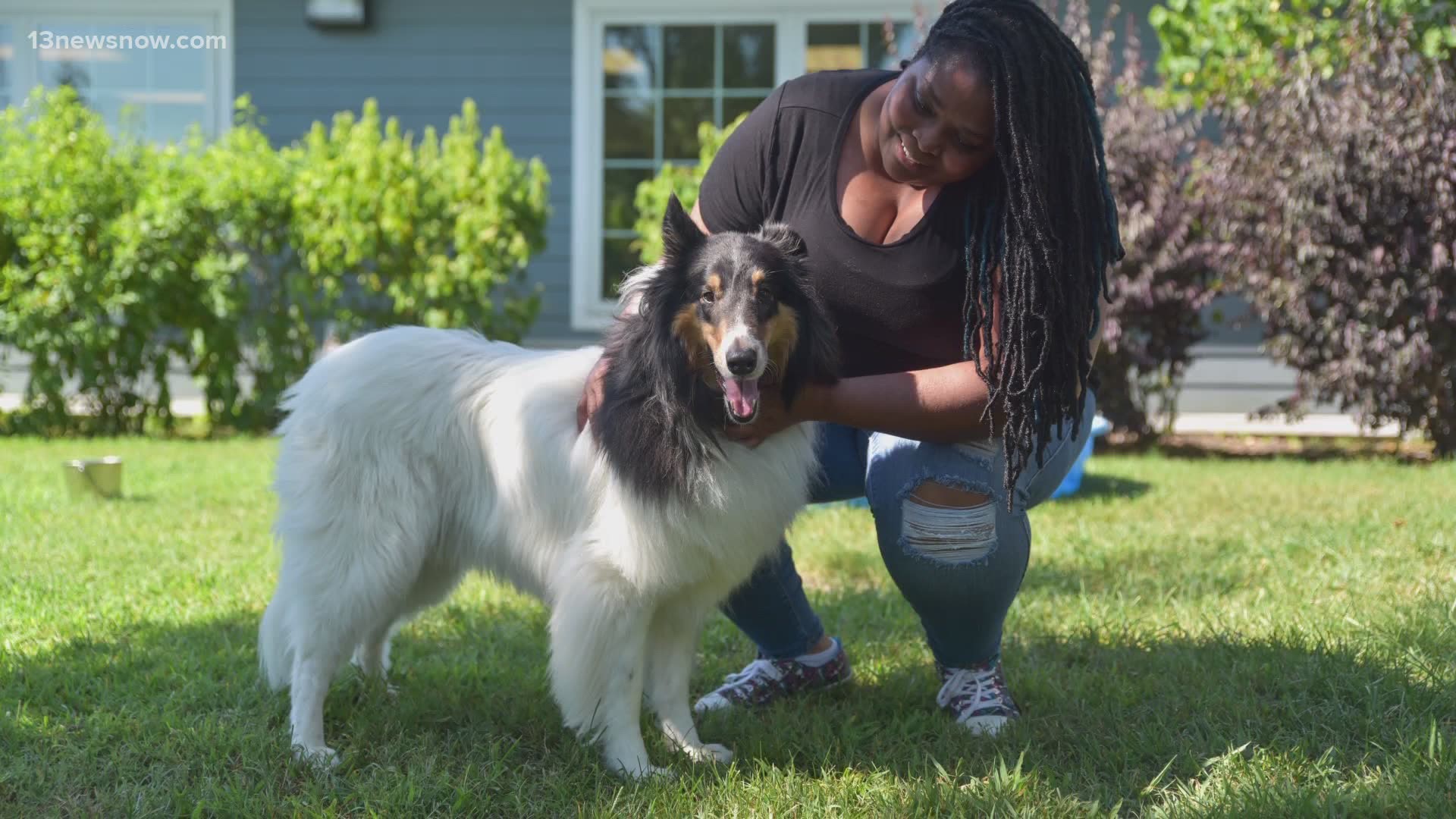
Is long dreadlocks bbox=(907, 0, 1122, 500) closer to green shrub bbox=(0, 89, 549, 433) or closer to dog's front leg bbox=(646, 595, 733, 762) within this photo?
dog's front leg bbox=(646, 595, 733, 762)

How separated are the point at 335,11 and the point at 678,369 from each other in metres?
7.78

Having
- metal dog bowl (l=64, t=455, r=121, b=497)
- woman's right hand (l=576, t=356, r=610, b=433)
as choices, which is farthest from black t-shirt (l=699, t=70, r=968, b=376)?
metal dog bowl (l=64, t=455, r=121, b=497)

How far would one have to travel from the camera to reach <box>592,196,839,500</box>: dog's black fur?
8.41ft

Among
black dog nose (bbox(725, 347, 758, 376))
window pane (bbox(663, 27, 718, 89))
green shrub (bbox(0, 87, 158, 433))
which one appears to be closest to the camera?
black dog nose (bbox(725, 347, 758, 376))

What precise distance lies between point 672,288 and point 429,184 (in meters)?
5.69

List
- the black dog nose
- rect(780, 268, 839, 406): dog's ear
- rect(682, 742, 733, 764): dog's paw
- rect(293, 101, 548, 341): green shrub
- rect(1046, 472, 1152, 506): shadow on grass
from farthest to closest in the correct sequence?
rect(293, 101, 548, 341): green shrub → rect(1046, 472, 1152, 506): shadow on grass → rect(682, 742, 733, 764): dog's paw → rect(780, 268, 839, 406): dog's ear → the black dog nose

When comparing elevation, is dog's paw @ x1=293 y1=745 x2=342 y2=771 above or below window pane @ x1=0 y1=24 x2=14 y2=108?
below

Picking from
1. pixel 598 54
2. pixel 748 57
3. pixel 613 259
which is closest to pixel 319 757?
pixel 613 259

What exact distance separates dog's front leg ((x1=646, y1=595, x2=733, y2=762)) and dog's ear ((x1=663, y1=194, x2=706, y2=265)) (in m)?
0.82

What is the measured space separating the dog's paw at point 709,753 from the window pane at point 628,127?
7174mm

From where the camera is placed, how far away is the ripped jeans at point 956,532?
2930 mm

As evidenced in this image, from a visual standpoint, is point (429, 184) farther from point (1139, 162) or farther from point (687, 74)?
point (1139, 162)

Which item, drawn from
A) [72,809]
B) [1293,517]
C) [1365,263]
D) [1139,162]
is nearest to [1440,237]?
[1365,263]

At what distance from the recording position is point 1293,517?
5.33 m
